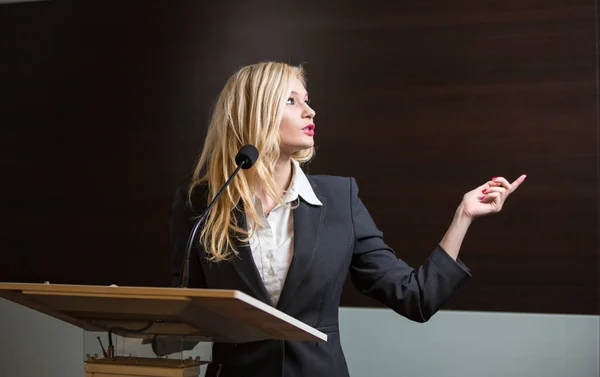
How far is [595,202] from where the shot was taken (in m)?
3.28

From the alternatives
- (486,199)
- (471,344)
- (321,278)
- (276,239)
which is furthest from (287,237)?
(471,344)

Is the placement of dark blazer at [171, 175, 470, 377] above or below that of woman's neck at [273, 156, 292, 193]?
below

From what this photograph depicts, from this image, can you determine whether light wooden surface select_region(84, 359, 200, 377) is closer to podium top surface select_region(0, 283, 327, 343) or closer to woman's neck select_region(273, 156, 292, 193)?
podium top surface select_region(0, 283, 327, 343)

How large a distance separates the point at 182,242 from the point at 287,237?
28 centimetres

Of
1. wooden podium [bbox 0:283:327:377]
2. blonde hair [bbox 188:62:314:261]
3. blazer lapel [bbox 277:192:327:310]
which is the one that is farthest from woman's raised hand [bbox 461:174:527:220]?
wooden podium [bbox 0:283:327:377]

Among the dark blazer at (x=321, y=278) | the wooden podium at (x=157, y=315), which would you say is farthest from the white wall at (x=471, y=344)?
the wooden podium at (x=157, y=315)

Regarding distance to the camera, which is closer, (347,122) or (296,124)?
(296,124)

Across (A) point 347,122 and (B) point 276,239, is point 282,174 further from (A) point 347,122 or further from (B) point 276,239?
(A) point 347,122

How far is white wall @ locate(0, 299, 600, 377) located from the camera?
327 centimetres

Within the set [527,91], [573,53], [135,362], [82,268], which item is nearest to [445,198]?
[527,91]

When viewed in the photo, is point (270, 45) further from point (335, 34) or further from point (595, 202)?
point (595, 202)

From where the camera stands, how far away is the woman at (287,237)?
2035 mm

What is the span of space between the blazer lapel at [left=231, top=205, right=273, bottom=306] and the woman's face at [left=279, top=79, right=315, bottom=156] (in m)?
0.31

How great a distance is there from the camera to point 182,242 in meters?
2.21
